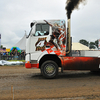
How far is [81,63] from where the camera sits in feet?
20.6

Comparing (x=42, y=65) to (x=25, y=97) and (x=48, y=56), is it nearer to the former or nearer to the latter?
(x=48, y=56)

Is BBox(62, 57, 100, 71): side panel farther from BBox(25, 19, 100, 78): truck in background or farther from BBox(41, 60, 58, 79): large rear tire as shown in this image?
BBox(41, 60, 58, 79): large rear tire

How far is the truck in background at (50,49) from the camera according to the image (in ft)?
20.3

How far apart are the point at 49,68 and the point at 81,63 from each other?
1.67 metres

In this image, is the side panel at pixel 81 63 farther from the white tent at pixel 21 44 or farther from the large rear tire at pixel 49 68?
the white tent at pixel 21 44

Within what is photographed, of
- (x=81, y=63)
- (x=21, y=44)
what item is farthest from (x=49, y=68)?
(x=21, y=44)

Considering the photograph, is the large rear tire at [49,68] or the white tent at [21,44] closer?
the large rear tire at [49,68]

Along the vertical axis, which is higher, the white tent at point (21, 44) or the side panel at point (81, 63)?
the white tent at point (21, 44)

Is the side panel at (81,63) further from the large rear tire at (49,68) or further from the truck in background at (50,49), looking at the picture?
the large rear tire at (49,68)

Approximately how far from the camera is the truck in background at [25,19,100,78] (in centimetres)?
618

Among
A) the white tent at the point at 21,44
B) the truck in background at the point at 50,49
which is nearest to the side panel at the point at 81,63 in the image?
the truck in background at the point at 50,49

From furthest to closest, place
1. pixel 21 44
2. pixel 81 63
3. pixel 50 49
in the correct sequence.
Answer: pixel 21 44
pixel 81 63
pixel 50 49

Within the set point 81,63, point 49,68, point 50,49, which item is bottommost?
point 49,68

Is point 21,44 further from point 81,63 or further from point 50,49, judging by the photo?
point 81,63
